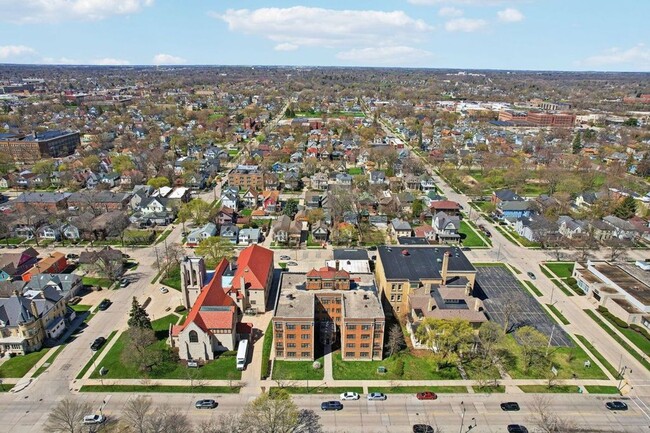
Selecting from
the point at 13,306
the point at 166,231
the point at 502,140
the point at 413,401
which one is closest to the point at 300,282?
the point at 413,401

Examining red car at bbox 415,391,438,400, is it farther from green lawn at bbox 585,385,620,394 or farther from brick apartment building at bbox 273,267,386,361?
green lawn at bbox 585,385,620,394

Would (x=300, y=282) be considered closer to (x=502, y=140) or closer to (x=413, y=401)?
(x=413, y=401)

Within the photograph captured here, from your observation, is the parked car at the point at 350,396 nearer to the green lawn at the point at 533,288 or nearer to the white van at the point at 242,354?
the white van at the point at 242,354

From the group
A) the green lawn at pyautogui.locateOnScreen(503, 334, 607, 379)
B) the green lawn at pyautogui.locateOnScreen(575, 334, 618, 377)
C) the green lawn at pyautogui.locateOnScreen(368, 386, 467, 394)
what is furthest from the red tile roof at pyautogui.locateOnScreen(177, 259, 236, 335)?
the green lawn at pyautogui.locateOnScreen(575, 334, 618, 377)

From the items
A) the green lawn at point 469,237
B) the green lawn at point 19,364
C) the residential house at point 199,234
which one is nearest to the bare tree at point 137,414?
the green lawn at point 19,364

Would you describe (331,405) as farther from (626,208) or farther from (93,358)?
(626,208)

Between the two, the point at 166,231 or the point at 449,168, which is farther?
the point at 449,168
